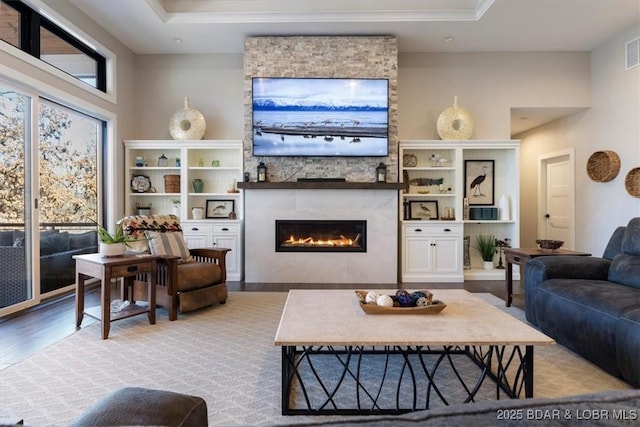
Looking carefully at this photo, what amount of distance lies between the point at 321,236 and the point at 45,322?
3.32 metres

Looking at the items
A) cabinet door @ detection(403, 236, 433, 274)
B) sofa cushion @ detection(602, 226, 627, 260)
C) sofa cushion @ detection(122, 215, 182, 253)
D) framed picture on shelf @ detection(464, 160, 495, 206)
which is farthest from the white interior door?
sofa cushion @ detection(122, 215, 182, 253)

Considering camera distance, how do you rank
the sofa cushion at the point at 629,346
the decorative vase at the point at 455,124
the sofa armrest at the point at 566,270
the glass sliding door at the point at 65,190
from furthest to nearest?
the decorative vase at the point at 455,124 → the glass sliding door at the point at 65,190 → the sofa armrest at the point at 566,270 → the sofa cushion at the point at 629,346

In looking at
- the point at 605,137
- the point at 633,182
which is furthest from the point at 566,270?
the point at 605,137

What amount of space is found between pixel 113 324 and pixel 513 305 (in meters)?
4.11

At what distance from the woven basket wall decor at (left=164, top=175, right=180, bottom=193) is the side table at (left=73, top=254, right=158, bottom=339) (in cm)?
228

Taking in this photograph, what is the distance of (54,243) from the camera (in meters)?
4.14

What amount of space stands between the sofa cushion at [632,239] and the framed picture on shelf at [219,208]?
475cm

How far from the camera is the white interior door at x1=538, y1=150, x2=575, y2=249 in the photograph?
5941 mm

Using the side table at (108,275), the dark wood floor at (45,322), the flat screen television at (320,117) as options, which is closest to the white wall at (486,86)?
the flat screen television at (320,117)

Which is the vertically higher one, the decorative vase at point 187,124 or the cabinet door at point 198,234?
the decorative vase at point 187,124

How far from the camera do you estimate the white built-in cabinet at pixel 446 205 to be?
16.9 ft

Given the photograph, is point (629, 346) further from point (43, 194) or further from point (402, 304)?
point (43, 194)

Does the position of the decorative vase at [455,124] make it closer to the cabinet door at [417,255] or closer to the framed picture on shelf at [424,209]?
the framed picture on shelf at [424,209]

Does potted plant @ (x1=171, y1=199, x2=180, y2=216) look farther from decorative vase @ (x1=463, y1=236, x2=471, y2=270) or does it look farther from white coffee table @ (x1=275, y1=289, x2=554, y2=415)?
decorative vase @ (x1=463, y1=236, x2=471, y2=270)
